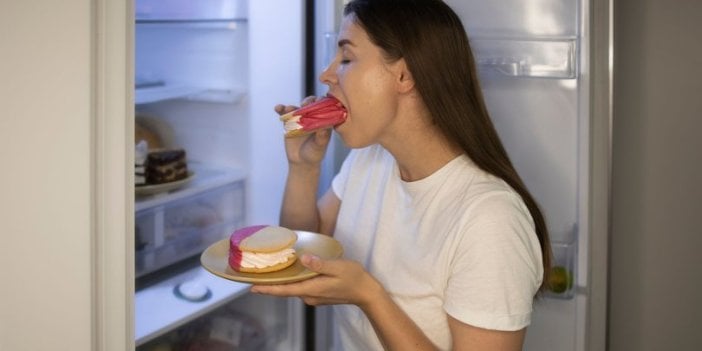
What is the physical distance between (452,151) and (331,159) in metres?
0.53

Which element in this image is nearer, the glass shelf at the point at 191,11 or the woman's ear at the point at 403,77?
the woman's ear at the point at 403,77

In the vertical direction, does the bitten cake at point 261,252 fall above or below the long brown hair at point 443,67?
below

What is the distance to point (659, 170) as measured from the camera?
6.23 ft

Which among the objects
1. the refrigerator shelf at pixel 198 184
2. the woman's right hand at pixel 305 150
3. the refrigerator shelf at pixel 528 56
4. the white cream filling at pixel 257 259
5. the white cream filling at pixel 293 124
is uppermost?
the refrigerator shelf at pixel 528 56

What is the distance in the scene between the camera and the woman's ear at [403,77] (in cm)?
122

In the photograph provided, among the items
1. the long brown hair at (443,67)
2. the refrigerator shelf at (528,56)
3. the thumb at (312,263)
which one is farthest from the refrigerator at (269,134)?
the thumb at (312,263)

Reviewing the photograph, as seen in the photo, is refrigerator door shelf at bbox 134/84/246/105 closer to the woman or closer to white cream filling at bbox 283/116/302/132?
white cream filling at bbox 283/116/302/132

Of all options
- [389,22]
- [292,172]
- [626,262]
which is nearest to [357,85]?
[389,22]

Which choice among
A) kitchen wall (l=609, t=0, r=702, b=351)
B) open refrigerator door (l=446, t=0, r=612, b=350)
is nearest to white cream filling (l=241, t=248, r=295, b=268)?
open refrigerator door (l=446, t=0, r=612, b=350)

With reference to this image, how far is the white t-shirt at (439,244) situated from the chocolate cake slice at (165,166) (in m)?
0.35

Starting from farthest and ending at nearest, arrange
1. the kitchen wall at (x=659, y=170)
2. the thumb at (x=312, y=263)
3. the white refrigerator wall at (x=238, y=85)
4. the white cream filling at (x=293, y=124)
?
the kitchen wall at (x=659, y=170), the white refrigerator wall at (x=238, y=85), the white cream filling at (x=293, y=124), the thumb at (x=312, y=263)

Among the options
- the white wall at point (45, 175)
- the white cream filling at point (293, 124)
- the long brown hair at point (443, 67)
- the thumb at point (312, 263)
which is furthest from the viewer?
the white cream filling at point (293, 124)

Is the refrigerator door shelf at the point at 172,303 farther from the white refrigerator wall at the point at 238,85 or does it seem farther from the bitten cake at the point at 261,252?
the bitten cake at the point at 261,252

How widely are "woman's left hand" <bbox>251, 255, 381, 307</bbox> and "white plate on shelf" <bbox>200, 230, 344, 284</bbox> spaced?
1cm
